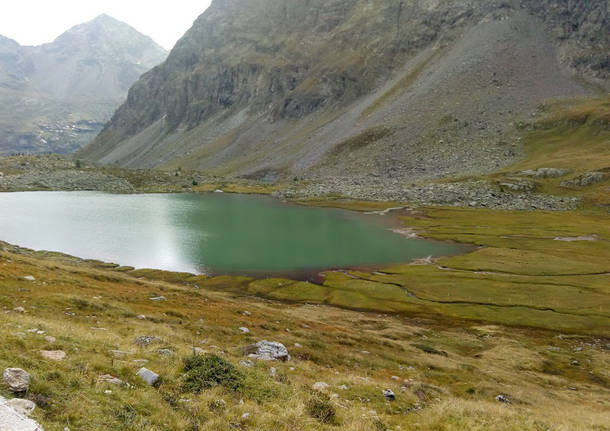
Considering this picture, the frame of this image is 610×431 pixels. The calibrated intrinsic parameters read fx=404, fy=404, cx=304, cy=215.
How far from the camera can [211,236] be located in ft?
341

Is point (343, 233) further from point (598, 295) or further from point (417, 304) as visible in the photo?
point (598, 295)

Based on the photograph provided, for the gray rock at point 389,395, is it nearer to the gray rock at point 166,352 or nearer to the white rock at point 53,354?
the gray rock at point 166,352

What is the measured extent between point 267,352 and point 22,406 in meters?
16.0

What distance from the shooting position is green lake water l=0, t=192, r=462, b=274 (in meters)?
83.8

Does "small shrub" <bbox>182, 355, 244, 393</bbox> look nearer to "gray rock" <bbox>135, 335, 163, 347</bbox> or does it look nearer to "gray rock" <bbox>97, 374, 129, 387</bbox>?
"gray rock" <bbox>97, 374, 129, 387</bbox>

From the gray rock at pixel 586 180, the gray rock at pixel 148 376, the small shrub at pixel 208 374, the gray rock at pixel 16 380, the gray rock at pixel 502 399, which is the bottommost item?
the gray rock at pixel 502 399

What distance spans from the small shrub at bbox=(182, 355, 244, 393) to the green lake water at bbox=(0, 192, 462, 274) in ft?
193

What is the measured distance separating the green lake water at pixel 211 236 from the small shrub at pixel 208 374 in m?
58.8

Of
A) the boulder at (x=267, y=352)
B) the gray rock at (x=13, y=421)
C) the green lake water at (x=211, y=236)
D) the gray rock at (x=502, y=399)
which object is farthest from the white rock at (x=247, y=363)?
the green lake water at (x=211, y=236)

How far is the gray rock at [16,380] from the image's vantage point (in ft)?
36.5

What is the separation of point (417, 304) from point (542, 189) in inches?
4581

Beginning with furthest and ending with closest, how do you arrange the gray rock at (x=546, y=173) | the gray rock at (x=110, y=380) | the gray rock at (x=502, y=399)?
the gray rock at (x=546, y=173) → the gray rock at (x=502, y=399) → the gray rock at (x=110, y=380)

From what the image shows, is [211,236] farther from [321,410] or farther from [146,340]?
[321,410]

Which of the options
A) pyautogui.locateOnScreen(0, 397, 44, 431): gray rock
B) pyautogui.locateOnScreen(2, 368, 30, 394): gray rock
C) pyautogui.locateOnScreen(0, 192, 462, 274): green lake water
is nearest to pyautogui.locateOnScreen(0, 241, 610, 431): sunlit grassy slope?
pyautogui.locateOnScreen(2, 368, 30, 394): gray rock
